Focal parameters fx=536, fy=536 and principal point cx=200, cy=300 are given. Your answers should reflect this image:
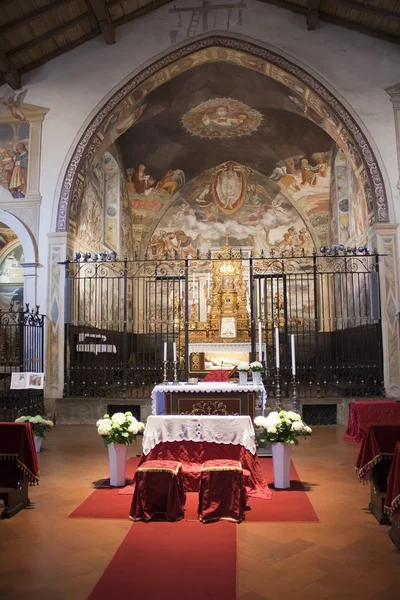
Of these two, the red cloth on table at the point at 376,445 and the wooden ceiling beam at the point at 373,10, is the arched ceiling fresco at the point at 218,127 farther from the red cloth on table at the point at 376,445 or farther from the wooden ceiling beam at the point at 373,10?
the red cloth on table at the point at 376,445

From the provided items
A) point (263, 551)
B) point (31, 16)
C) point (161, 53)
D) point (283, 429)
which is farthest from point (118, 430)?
point (161, 53)

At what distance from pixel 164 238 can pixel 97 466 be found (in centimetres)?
1275

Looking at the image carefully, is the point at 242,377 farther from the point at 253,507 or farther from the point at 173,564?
the point at 173,564

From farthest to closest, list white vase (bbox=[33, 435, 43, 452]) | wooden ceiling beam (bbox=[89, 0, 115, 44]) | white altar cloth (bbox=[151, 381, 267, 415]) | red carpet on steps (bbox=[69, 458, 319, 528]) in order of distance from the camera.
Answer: wooden ceiling beam (bbox=[89, 0, 115, 44]) < white vase (bbox=[33, 435, 43, 452]) < white altar cloth (bbox=[151, 381, 267, 415]) < red carpet on steps (bbox=[69, 458, 319, 528])

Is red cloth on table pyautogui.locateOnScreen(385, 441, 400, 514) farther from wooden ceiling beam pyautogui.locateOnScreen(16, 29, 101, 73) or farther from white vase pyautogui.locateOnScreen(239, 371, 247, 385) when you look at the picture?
wooden ceiling beam pyautogui.locateOnScreen(16, 29, 101, 73)

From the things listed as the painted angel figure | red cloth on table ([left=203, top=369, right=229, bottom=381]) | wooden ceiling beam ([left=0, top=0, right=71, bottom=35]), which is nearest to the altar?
red cloth on table ([left=203, top=369, right=229, bottom=381])

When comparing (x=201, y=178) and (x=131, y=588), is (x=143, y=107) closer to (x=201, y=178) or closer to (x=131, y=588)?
(x=201, y=178)

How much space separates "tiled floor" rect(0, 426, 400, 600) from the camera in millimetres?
3750

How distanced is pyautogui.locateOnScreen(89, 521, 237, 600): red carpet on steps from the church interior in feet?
0.08

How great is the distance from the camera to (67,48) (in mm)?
13359

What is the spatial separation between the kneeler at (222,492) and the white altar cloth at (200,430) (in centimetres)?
98

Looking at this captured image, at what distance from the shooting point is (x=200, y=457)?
6.62m

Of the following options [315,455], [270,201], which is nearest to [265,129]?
[270,201]

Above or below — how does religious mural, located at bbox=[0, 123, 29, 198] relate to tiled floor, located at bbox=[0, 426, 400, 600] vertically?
above
